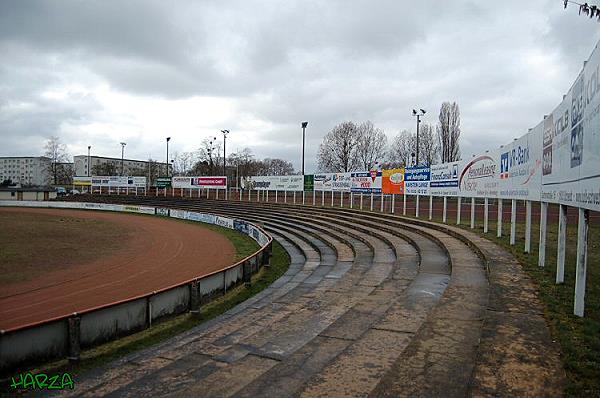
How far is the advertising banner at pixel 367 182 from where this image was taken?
1097 inches

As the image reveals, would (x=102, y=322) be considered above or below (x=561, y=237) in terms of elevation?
below

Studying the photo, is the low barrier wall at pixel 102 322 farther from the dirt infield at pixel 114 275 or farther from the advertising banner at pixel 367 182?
the advertising banner at pixel 367 182

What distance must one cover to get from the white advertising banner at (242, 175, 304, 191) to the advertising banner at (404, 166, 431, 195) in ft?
46.1

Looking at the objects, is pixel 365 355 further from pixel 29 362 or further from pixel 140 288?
pixel 140 288

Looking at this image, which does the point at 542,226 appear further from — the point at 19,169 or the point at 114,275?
the point at 19,169

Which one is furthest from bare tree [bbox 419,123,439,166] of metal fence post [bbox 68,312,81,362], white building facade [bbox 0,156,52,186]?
white building facade [bbox 0,156,52,186]

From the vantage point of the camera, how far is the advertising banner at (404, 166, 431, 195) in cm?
2266

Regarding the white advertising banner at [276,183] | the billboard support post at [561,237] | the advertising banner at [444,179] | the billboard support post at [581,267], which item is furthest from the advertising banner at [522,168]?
the white advertising banner at [276,183]

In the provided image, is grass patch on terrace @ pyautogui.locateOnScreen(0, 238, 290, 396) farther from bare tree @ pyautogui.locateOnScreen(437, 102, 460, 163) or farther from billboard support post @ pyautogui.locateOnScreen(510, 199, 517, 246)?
bare tree @ pyautogui.locateOnScreen(437, 102, 460, 163)

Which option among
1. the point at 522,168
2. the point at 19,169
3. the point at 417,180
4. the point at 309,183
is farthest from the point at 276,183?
the point at 19,169

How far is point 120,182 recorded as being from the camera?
63.8 metres

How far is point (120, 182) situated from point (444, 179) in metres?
54.9

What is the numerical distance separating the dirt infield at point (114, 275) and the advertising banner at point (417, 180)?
413 inches

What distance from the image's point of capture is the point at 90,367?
6.83 metres
